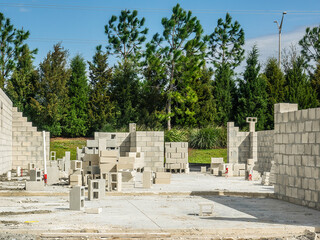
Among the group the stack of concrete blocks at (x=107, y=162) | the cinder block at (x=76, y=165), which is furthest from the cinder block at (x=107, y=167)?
the cinder block at (x=76, y=165)

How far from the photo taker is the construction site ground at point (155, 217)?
953 centimetres

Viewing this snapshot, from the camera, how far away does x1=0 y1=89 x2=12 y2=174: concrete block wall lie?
2545 centimetres

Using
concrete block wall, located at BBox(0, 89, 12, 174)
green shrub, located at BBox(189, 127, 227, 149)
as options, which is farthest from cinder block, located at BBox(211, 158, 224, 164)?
green shrub, located at BBox(189, 127, 227, 149)

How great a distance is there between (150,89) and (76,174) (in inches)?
1043

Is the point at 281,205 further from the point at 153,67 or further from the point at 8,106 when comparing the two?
the point at 153,67

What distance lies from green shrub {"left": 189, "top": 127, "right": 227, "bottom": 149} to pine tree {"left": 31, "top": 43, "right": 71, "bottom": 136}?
1144 centimetres

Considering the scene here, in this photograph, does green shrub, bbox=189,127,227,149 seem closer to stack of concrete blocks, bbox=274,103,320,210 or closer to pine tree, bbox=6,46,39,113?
pine tree, bbox=6,46,39,113

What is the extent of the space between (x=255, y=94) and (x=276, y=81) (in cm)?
296

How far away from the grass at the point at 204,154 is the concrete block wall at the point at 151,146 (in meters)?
9.99

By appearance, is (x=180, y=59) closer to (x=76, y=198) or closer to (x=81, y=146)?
(x=81, y=146)

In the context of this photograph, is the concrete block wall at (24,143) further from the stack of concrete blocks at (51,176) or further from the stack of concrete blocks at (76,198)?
the stack of concrete blocks at (76,198)

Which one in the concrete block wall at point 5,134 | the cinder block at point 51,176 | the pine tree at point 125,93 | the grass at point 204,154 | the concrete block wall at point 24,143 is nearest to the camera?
the cinder block at point 51,176

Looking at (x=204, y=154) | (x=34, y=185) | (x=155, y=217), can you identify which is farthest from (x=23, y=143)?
(x=155, y=217)

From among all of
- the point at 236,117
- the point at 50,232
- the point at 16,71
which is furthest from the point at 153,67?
the point at 50,232
